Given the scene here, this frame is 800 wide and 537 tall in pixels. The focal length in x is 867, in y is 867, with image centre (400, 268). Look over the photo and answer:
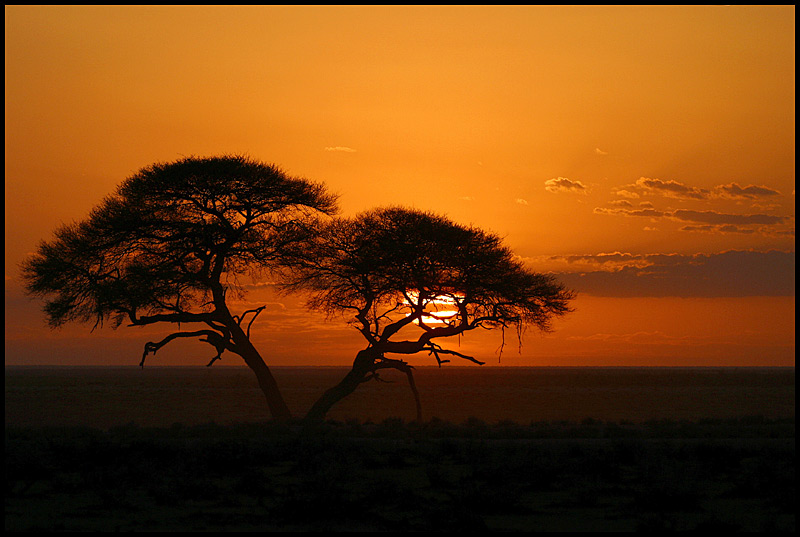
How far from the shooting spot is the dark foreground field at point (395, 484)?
13945 mm

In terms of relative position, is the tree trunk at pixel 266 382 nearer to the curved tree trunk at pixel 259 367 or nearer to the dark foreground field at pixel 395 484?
the curved tree trunk at pixel 259 367

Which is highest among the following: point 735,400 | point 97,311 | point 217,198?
point 217,198

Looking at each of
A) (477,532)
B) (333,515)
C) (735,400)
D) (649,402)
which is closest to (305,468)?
(333,515)

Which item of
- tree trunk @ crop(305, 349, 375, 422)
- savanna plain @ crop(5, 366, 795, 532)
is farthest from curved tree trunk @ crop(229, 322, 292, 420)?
savanna plain @ crop(5, 366, 795, 532)

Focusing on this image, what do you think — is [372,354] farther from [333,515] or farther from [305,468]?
[333,515]

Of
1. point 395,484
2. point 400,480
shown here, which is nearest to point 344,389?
point 400,480

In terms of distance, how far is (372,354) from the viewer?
33719 millimetres

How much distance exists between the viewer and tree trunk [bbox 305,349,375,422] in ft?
107

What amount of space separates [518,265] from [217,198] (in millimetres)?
12133

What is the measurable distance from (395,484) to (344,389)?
16709 mm

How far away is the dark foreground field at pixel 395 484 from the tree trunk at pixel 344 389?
23.9 feet

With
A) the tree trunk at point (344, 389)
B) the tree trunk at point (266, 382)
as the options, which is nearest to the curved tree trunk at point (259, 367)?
the tree trunk at point (266, 382)

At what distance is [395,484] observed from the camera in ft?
53.9

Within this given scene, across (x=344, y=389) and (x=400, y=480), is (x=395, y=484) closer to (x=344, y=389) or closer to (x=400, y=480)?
(x=400, y=480)
